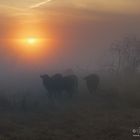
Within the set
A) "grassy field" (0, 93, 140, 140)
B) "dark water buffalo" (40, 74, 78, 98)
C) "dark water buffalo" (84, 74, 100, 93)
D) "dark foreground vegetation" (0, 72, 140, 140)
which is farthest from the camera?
"dark water buffalo" (84, 74, 100, 93)

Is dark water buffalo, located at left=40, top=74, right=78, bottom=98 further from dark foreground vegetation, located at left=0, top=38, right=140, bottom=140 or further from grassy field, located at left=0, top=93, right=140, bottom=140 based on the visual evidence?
grassy field, located at left=0, top=93, right=140, bottom=140

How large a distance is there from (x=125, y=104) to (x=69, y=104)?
3607mm

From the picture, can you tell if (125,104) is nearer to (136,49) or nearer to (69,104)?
(69,104)

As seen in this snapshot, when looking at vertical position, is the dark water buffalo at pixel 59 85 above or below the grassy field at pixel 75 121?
above

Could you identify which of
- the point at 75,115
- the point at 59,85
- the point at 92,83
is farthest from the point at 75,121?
the point at 92,83

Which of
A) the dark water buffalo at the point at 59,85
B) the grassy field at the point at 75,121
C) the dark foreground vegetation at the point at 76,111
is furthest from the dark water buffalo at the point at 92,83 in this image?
the grassy field at the point at 75,121

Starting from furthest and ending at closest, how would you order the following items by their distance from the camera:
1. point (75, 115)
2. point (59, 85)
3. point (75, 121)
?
1. point (59, 85)
2. point (75, 115)
3. point (75, 121)

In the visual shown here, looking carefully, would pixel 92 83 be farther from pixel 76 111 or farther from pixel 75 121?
pixel 75 121

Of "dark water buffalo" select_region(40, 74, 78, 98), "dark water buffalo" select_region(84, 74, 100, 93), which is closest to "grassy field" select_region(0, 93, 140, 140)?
"dark water buffalo" select_region(40, 74, 78, 98)

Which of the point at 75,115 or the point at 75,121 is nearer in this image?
the point at 75,121

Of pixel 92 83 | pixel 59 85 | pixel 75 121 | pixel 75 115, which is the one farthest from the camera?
pixel 92 83

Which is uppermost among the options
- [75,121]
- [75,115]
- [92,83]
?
[92,83]

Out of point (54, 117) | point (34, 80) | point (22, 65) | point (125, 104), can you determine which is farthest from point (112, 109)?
point (22, 65)

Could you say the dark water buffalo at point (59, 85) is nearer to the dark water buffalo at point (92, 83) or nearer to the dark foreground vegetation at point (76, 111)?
the dark foreground vegetation at point (76, 111)
